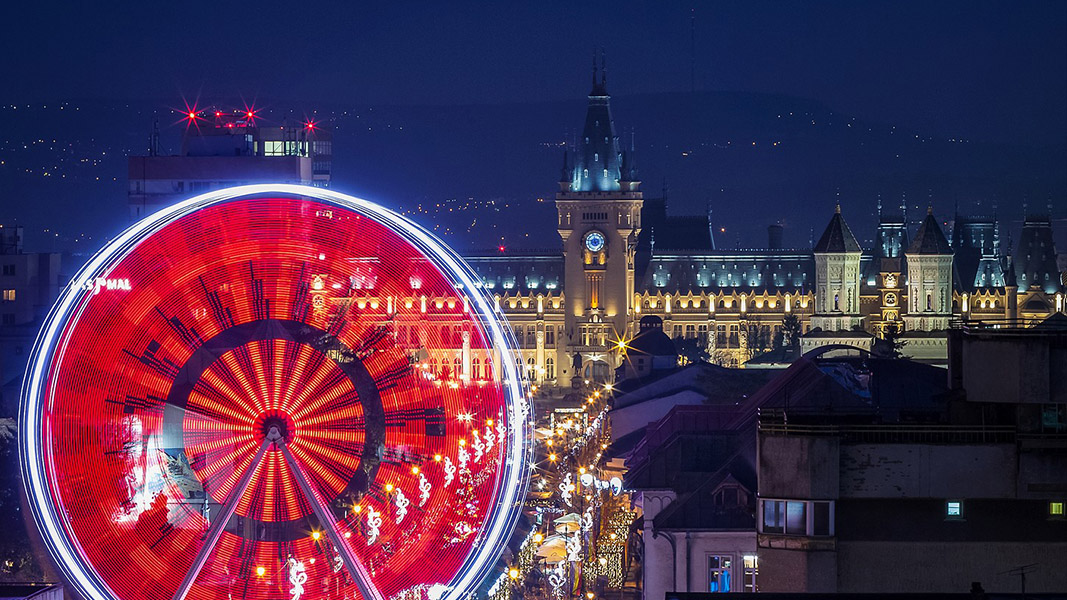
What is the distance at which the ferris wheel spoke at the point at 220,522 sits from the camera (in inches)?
1649

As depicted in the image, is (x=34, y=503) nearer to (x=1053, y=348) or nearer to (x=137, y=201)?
(x=1053, y=348)

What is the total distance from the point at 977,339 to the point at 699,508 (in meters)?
9.50

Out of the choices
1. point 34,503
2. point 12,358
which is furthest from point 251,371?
point 12,358

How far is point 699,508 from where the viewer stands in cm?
5653

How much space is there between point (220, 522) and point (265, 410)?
2.14 m

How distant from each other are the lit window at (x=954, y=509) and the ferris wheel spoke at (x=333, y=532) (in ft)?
38.7

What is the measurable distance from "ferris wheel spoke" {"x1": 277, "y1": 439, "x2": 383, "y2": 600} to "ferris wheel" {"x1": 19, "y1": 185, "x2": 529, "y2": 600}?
0.04m

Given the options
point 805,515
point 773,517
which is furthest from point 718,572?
point 805,515

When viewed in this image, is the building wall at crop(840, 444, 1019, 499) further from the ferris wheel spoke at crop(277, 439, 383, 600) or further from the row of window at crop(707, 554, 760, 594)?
the ferris wheel spoke at crop(277, 439, 383, 600)

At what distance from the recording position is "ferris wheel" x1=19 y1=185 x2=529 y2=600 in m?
42.5

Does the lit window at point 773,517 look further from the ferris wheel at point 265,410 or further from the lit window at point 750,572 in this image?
the lit window at point 750,572

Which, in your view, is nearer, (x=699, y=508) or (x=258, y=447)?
(x=258, y=447)

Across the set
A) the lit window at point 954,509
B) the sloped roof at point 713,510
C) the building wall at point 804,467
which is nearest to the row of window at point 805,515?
the lit window at point 954,509

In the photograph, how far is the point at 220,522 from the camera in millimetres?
41844
